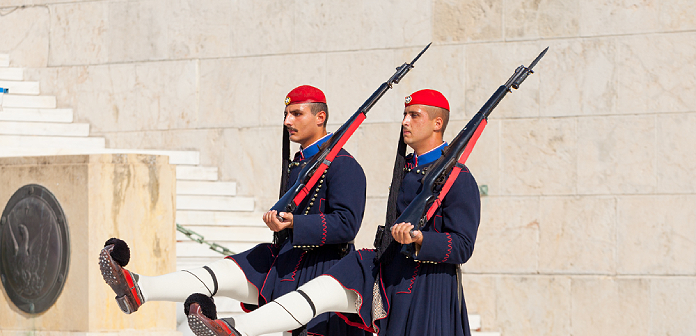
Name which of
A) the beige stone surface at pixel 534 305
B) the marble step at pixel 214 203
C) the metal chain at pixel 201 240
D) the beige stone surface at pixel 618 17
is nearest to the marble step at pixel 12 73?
the marble step at pixel 214 203

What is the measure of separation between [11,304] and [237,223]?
123 inches

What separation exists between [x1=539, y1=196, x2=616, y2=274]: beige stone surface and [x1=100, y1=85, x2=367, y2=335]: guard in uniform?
4970 mm

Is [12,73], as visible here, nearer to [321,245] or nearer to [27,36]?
[27,36]

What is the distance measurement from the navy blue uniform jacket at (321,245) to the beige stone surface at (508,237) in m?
4.94

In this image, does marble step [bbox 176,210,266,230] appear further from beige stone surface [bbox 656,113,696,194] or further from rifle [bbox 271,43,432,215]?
rifle [bbox 271,43,432,215]

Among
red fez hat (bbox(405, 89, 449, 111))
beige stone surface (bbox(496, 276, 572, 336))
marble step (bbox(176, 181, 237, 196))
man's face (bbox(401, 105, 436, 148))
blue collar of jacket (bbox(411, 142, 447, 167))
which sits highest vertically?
red fez hat (bbox(405, 89, 449, 111))

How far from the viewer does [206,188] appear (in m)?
11.5

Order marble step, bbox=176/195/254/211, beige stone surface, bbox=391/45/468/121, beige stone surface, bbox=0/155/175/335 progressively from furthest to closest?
beige stone surface, bbox=391/45/468/121
marble step, bbox=176/195/254/211
beige stone surface, bbox=0/155/175/335

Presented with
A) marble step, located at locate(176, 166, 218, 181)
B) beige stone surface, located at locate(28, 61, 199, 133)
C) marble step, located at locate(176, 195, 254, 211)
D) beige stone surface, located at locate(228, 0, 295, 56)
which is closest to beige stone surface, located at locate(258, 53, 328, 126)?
beige stone surface, located at locate(228, 0, 295, 56)

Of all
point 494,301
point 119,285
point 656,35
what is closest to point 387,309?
point 119,285

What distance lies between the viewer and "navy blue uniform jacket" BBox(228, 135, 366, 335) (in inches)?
223

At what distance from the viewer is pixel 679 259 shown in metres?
9.98

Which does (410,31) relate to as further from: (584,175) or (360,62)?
(584,175)

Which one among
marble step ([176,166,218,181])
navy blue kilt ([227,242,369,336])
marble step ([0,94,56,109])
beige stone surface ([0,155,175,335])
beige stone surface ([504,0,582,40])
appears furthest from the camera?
marble step ([0,94,56,109])
